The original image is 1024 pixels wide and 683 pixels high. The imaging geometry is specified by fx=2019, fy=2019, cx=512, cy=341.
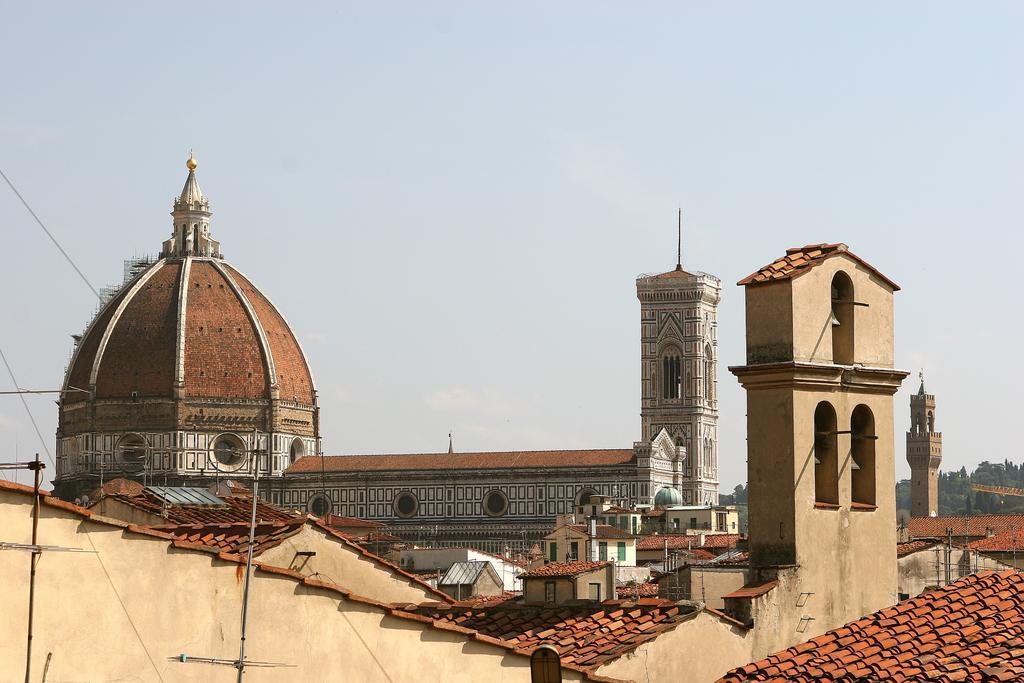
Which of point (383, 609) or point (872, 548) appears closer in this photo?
point (383, 609)

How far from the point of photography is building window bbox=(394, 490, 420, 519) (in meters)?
115

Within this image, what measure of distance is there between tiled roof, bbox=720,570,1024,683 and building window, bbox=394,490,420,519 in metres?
104

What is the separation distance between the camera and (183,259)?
12594 centimetres

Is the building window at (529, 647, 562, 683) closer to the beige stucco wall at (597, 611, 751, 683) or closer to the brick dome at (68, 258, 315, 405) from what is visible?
the beige stucco wall at (597, 611, 751, 683)

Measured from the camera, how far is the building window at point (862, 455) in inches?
586

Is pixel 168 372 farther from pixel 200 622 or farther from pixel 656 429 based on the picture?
pixel 200 622

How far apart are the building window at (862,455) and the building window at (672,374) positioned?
367ft

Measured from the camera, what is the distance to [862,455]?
14.9m

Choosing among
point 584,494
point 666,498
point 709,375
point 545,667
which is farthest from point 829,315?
point 709,375

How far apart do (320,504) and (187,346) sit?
13860mm

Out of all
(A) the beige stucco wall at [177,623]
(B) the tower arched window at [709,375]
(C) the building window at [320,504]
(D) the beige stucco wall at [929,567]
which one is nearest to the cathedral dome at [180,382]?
(C) the building window at [320,504]

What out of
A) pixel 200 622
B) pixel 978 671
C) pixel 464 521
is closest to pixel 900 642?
pixel 978 671

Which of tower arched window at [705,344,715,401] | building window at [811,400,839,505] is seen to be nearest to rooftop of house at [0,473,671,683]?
building window at [811,400,839,505]

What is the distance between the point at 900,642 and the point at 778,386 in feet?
13.4
